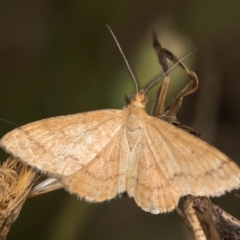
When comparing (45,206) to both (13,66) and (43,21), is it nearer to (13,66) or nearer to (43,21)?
(13,66)

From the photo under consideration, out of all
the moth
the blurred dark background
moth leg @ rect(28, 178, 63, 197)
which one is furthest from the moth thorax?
the blurred dark background

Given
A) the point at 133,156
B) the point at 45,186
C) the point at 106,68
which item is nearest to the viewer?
the point at 45,186

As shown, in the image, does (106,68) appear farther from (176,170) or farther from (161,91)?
(176,170)

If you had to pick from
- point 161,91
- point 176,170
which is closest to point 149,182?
point 176,170

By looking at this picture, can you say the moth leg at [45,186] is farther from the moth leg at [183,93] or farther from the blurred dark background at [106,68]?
the blurred dark background at [106,68]

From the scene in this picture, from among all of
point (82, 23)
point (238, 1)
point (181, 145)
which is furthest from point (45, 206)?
point (238, 1)

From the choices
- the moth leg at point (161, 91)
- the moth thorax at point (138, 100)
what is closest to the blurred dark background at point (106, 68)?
the moth thorax at point (138, 100)
